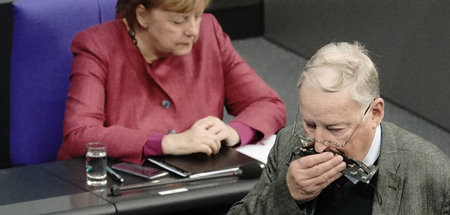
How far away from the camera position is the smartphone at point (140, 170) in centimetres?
326

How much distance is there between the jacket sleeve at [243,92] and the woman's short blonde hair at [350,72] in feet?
4.65

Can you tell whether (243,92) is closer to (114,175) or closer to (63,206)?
(114,175)

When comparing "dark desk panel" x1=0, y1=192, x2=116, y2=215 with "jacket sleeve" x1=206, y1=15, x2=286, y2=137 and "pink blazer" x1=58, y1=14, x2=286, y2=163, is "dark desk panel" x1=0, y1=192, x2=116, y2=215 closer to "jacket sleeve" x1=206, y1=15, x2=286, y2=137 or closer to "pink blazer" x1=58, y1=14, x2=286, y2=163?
"pink blazer" x1=58, y1=14, x2=286, y2=163

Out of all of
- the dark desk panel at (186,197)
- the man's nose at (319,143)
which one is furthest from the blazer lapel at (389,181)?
the dark desk panel at (186,197)

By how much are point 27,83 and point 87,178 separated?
0.75 metres

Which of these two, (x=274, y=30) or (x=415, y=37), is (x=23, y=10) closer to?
(x=415, y=37)

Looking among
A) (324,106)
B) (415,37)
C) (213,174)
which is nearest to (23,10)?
(213,174)

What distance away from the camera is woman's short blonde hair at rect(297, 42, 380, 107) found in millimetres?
2316

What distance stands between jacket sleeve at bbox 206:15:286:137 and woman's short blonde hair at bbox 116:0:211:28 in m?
0.28

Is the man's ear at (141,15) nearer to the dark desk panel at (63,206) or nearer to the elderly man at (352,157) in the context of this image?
the dark desk panel at (63,206)

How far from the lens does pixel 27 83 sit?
12.6 feet

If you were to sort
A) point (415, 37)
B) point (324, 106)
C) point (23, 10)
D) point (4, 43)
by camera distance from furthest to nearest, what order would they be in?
point (415, 37)
point (4, 43)
point (23, 10)
point (324, 106)

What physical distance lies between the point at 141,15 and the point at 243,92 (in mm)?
484

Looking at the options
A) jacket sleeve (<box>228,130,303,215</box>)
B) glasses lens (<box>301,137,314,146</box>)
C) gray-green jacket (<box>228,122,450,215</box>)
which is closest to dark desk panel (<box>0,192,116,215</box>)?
jacket sleeve (<box>228,130,303,215</box>)
